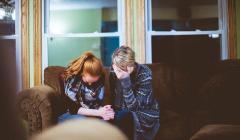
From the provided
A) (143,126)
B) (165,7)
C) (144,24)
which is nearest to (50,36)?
(144,24)

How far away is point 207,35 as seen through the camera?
146 inches

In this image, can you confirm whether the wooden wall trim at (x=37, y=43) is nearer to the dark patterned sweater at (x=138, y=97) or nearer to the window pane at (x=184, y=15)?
the dark patterned sweater at (x=138, y=97)

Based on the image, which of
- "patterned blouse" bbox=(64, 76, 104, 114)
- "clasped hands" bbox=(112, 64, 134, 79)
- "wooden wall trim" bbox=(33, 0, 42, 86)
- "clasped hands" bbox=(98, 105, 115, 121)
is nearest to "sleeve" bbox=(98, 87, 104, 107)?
"patterned blouse" bbox=(64, 76, 104, 114)

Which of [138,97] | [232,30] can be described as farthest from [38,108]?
[232,30]

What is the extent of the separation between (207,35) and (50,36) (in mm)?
1819

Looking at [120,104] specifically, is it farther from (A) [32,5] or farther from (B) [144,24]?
(A) [32,5]

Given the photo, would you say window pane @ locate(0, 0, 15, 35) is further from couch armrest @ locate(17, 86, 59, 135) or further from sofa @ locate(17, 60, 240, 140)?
couch armrest @ locate(17, 86, 59, 135)

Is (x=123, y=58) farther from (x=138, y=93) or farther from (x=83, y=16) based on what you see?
(x=83, y=16)

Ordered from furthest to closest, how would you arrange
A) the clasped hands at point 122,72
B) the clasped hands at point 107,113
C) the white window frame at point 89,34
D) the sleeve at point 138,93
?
the white window frame at point 89,34
the clasped hands at point 122,72
the sleeve at point 138,93
the clasped hands at point 107,113

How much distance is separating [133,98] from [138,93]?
0.28ft

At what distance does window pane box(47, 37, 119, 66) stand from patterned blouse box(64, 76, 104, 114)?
1023 millimetres

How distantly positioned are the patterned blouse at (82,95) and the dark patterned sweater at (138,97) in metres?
0.19

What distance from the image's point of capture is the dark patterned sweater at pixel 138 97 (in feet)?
9.09

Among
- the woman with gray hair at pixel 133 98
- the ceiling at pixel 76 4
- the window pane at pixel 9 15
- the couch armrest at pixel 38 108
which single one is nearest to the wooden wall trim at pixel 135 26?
the ceiling at pixel 76 4
